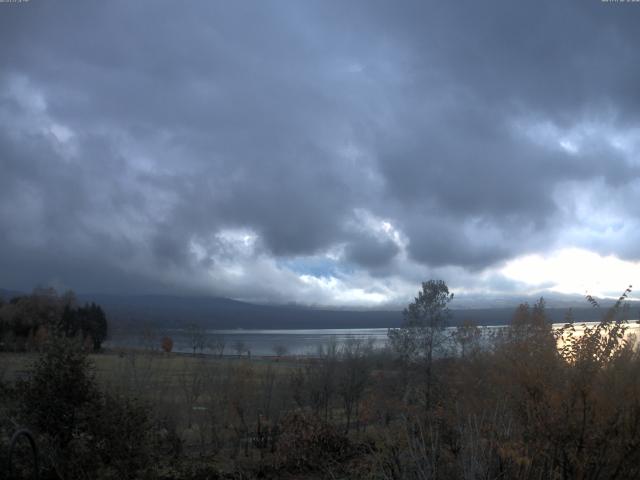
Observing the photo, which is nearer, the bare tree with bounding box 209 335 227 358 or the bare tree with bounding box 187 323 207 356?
the bare tree with bounding box 209 335 227 358

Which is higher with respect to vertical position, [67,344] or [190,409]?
[67,344]

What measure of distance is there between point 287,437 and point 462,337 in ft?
41.1

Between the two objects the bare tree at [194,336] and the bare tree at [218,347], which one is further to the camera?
the bare tree at [194,336]

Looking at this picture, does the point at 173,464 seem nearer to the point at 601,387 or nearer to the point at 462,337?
the point at 601,387

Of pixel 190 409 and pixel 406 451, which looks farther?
pixel 190 409

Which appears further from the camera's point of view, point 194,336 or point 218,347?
point 194,336

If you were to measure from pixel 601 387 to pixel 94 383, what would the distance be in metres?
11.0

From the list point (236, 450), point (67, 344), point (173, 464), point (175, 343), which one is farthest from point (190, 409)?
point (175, 343)

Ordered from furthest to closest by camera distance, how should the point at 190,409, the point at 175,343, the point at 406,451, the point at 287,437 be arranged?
the point at 175,343
the point at 190,409
the point at 287,437
the point at 406,451

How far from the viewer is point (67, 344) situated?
13.2 meters

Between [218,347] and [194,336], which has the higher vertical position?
[218,347]

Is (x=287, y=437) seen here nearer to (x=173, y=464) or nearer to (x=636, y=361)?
(x=173, y=464)

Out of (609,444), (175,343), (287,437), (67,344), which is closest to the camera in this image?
(609,444)

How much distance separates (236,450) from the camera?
64.4ft
